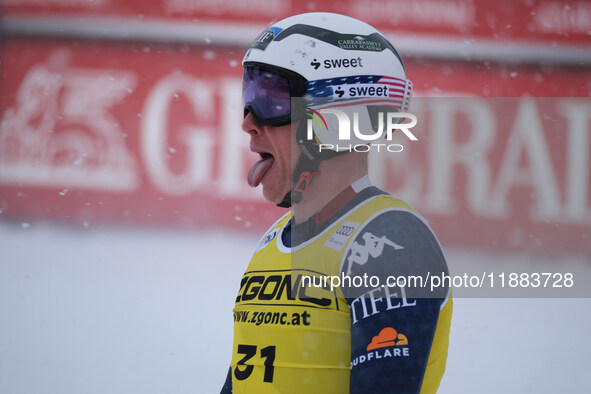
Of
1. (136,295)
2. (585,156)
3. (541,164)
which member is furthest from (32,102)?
(585,156)

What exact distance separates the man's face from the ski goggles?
26 mm

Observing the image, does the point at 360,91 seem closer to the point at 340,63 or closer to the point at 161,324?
the point at 340,63

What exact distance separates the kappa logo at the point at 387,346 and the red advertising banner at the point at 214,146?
294 centimetres

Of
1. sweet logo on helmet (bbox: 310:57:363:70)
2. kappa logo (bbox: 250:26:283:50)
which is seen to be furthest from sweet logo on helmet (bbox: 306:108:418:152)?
kappa logo (bbox: 250:26:283:50)

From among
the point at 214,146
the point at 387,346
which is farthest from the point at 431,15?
the point at 387,346

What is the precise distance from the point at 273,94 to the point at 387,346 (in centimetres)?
77

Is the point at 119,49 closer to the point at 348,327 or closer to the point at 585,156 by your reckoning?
the point at 585,156

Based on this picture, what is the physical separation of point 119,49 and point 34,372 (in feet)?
8.66

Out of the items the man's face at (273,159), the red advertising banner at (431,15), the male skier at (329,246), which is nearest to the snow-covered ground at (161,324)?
the red advertising banner at (431,15)

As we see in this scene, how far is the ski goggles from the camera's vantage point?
1.74 metres

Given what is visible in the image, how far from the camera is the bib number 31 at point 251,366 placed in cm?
160

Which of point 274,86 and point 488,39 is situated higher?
point 488,39

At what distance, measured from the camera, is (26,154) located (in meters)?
4.87

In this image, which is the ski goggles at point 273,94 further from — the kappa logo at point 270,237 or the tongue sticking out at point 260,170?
the kappa logo at point 270,237
